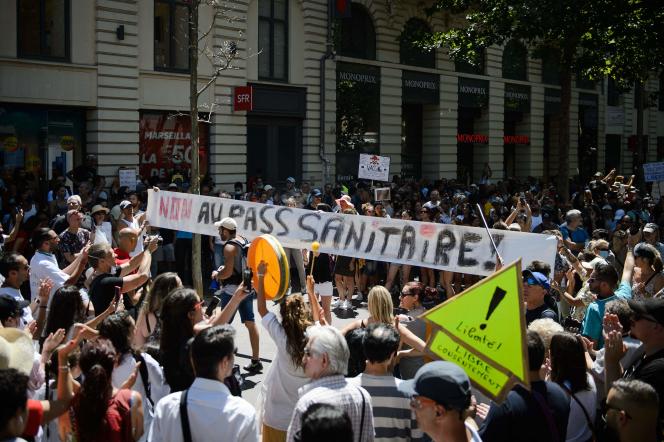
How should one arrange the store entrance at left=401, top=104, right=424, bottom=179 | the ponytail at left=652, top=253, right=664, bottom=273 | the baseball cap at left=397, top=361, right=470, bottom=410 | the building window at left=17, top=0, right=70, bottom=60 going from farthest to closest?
1. the store entrance at left=401, top=104, right=424, bottom=179
2. the building window at left=17, top=0, right=70, bottom=60
3. the ponytail at left=652, top=253, right=664, bottom=273
4. the baseball cap at left=397, top=361, right=470, bottom=410

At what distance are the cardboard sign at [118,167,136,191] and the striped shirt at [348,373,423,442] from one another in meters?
15.1

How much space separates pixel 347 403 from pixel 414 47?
85.1 ft

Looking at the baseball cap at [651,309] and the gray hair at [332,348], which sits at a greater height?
the baseball cap at [651,309]

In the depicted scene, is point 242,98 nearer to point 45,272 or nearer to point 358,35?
point 358,35

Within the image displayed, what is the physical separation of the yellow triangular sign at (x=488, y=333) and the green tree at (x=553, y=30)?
1508 centimetres

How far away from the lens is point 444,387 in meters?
3.40

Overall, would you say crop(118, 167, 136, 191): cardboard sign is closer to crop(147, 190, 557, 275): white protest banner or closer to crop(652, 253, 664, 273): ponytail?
crop(147, 190, 557, 275): white protest banner

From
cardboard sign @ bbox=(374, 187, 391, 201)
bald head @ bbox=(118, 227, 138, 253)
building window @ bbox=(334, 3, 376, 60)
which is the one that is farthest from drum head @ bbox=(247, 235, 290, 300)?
building window @ bbox=(334, 3, 376, 60)

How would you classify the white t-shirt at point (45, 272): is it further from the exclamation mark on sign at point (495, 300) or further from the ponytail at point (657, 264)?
the ponytail at point (657, 264)

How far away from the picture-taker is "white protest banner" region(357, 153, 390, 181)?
18984 millimetres

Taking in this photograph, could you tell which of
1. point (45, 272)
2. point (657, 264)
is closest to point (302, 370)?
point (45, 272)

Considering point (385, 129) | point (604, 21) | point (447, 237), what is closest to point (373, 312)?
point (447, 237)

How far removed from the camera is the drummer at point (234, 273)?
339 inches

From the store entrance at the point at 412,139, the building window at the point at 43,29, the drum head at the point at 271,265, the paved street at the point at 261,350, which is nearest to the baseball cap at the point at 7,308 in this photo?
the drum head at the point at 271,265
